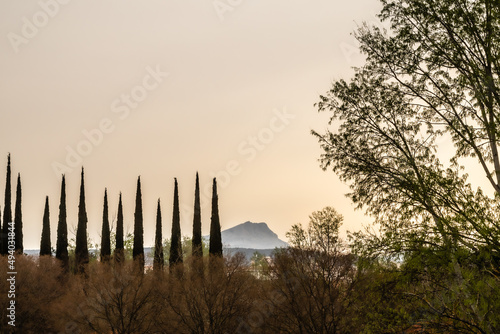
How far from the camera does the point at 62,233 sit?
203 ft

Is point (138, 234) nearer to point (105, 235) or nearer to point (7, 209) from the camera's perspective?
point (105, 235)

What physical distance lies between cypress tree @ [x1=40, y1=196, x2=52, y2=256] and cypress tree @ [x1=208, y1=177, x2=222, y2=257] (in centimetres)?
1838

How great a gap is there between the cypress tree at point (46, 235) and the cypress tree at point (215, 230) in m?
18.4

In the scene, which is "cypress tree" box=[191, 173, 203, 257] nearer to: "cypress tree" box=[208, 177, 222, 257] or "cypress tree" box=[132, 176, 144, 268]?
"cypress tree" box=[208, 177, 222, 257]

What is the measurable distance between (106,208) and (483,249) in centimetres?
5938

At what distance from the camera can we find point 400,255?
17.4 m

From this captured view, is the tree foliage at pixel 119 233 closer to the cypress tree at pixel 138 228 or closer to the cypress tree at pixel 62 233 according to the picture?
the cypress tree at pixel 138 228

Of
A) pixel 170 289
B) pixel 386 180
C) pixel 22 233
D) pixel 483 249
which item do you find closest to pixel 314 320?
pixel 170 289

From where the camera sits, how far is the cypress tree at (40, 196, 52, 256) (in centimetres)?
6266

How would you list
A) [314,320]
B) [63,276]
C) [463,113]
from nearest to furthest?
[463,113]
[314,320]
[63,276]

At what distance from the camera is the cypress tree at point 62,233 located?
60.2m

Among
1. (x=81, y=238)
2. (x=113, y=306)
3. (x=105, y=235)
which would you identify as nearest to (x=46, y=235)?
(x=81, y=238)

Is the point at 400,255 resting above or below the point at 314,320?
above

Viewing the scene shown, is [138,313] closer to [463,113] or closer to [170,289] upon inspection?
[170,289]
